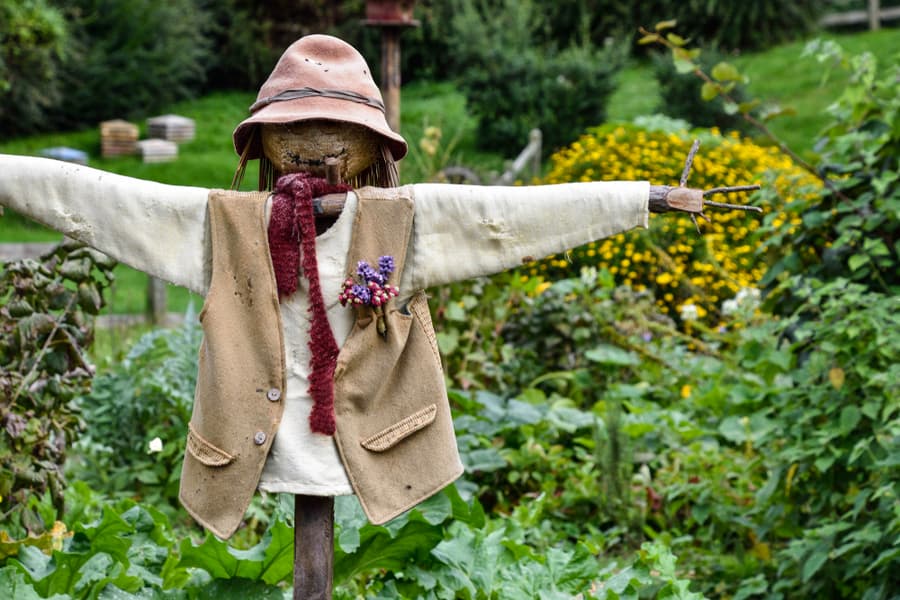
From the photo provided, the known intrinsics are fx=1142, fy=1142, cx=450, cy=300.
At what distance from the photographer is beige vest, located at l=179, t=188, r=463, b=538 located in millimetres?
2355

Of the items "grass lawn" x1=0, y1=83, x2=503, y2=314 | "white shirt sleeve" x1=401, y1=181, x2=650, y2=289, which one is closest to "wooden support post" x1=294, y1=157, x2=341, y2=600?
"white shirt sleeve" x1=401, y1=181, x2=650, y2=289

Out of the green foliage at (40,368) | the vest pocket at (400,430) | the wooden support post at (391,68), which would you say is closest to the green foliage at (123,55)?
the wooden support post at (391,68)

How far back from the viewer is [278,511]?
10.3 ft

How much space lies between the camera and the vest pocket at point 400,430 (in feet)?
7.84

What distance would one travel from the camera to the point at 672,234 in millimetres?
7598

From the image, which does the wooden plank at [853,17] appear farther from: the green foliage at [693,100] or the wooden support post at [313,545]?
the wooden support post at [313,545]

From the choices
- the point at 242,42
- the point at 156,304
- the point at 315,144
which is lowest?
the point at 242,42

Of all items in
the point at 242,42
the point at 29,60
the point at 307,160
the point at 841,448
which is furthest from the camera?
the point at 242,42

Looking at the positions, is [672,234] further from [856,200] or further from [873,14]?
[873,14]

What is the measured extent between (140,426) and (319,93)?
2.66 metres

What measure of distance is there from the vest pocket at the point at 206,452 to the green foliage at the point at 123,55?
13.8 m

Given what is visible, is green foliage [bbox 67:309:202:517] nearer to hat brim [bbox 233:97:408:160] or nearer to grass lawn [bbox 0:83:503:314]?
hat brim [bbox 233:97:408:160]

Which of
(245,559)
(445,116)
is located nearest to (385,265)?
(245,559)

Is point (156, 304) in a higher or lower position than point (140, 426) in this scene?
lower
